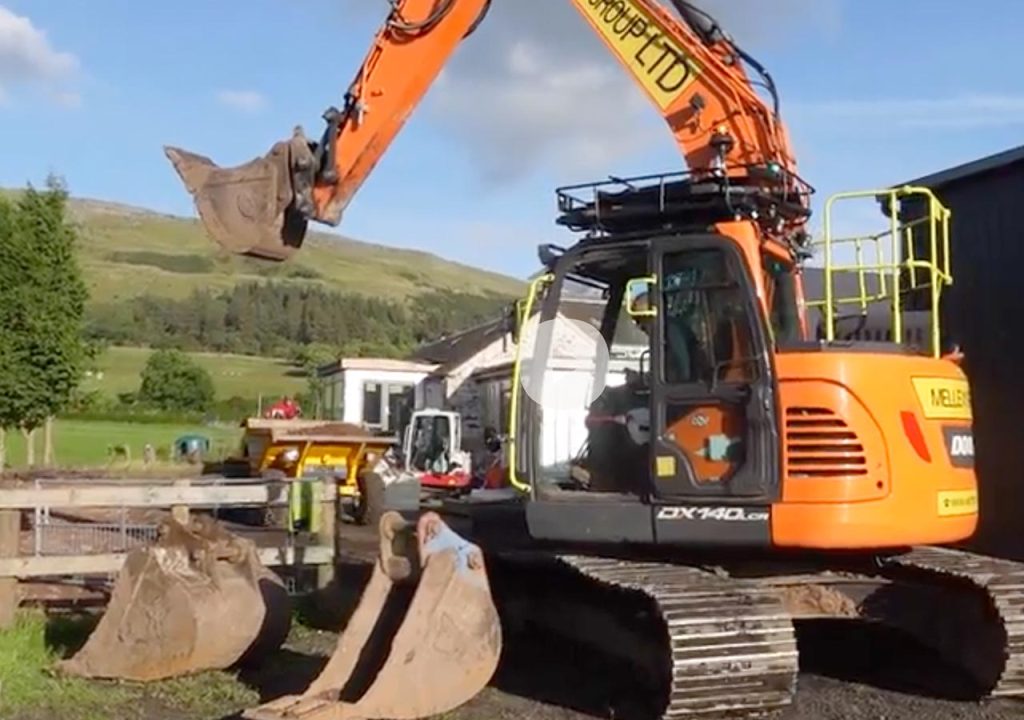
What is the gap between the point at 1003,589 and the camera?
26.0ft

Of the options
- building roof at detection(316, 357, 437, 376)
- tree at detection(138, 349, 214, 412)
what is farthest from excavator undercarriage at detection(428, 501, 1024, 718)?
tree at detection(138, 349, 214, 412)

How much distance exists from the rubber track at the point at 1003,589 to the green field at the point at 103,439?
2906cm

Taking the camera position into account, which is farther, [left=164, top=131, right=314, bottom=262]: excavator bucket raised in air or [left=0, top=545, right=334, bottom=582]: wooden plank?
[left=0, top=545, right=334, bottom=582]: wooden plank

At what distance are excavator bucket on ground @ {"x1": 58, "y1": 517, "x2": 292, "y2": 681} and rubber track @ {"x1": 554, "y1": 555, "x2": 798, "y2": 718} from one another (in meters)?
2.44

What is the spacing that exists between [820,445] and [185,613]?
3692mm

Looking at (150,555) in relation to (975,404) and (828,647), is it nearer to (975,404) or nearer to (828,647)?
(828,647)

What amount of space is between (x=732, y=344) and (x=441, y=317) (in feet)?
456

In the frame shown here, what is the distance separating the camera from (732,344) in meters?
7.95

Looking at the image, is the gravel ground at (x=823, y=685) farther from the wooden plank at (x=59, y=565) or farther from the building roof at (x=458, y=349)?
the building roof at (x=458, y=349)

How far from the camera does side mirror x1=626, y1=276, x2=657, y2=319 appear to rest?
8.14m

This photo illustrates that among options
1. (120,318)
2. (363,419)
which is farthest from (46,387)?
(120,318)

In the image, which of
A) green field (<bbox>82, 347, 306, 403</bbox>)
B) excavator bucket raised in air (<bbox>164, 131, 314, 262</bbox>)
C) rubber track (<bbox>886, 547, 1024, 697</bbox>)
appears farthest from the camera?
green field (<bbox>82, 347, 306, 403</bbox>)

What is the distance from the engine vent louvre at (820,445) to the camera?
7.71m

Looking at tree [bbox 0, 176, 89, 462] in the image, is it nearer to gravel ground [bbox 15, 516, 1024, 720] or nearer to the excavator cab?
gravel ground [bbox 15, 516, 1024, 720]
